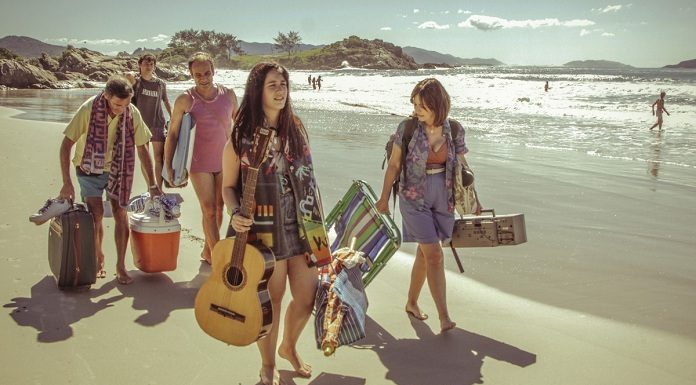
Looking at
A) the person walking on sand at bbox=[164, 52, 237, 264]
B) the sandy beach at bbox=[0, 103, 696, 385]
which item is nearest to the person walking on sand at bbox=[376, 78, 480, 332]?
the sandy beach at bbox=[0, 103, 696, 385]

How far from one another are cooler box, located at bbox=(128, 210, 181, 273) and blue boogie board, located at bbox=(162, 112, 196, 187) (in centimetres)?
37

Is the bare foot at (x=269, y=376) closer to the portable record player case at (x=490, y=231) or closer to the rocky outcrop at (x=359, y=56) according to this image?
the portable record player case at (x=490, y=231)

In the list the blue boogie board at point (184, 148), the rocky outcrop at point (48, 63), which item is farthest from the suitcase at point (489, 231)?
the rocky outcrop at point (48, 63)

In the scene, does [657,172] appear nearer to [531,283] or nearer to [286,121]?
[531,283]

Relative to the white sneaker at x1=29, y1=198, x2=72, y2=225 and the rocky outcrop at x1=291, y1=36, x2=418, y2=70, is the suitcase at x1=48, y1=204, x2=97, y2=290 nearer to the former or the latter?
the white sneaker at x1=29, y1=198, x2=72, y2=225

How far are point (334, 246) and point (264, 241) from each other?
166 centimetres

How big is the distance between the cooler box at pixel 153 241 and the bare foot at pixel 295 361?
6.38 feet

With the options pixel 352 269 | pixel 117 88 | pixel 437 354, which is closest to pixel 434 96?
pixel 352 269

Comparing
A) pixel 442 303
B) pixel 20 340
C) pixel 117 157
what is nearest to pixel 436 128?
pixel 442 303

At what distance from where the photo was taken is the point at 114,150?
489 centimetres

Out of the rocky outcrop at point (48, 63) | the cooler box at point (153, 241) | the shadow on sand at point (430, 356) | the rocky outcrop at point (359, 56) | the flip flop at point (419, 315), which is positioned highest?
the rocky outcrop at point (359, 56)

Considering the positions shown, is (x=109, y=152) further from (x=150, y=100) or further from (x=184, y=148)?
(x=150, y=100)

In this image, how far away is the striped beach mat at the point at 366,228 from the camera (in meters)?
4.41

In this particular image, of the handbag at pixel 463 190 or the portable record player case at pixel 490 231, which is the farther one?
the portable record player case at pixel 490 231
